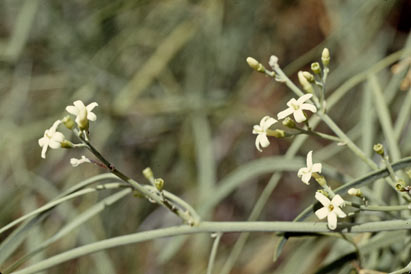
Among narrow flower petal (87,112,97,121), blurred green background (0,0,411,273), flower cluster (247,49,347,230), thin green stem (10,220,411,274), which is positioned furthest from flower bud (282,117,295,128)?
blurred green background (0,0,411,273)

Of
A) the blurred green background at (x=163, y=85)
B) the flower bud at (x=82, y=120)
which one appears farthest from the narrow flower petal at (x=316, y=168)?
the blurred green background at (x=163, y=85)

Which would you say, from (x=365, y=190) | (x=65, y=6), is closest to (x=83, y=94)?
(x=65, y=6)

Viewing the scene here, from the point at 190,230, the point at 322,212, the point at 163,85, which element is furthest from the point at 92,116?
the point at 163,85

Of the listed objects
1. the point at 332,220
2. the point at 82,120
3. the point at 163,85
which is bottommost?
the point at 332,220

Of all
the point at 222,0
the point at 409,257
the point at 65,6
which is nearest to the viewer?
the point at 409,257

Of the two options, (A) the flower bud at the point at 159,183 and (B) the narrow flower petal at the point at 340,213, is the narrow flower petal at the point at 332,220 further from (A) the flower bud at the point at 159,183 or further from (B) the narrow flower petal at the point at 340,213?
(A) the flower bud at the point at 159,183

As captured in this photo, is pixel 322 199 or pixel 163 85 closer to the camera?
pixel 322 199

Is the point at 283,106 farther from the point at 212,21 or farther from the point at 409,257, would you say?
the point at 409,257

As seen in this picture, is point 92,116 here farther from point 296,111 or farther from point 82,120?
point 296,111
